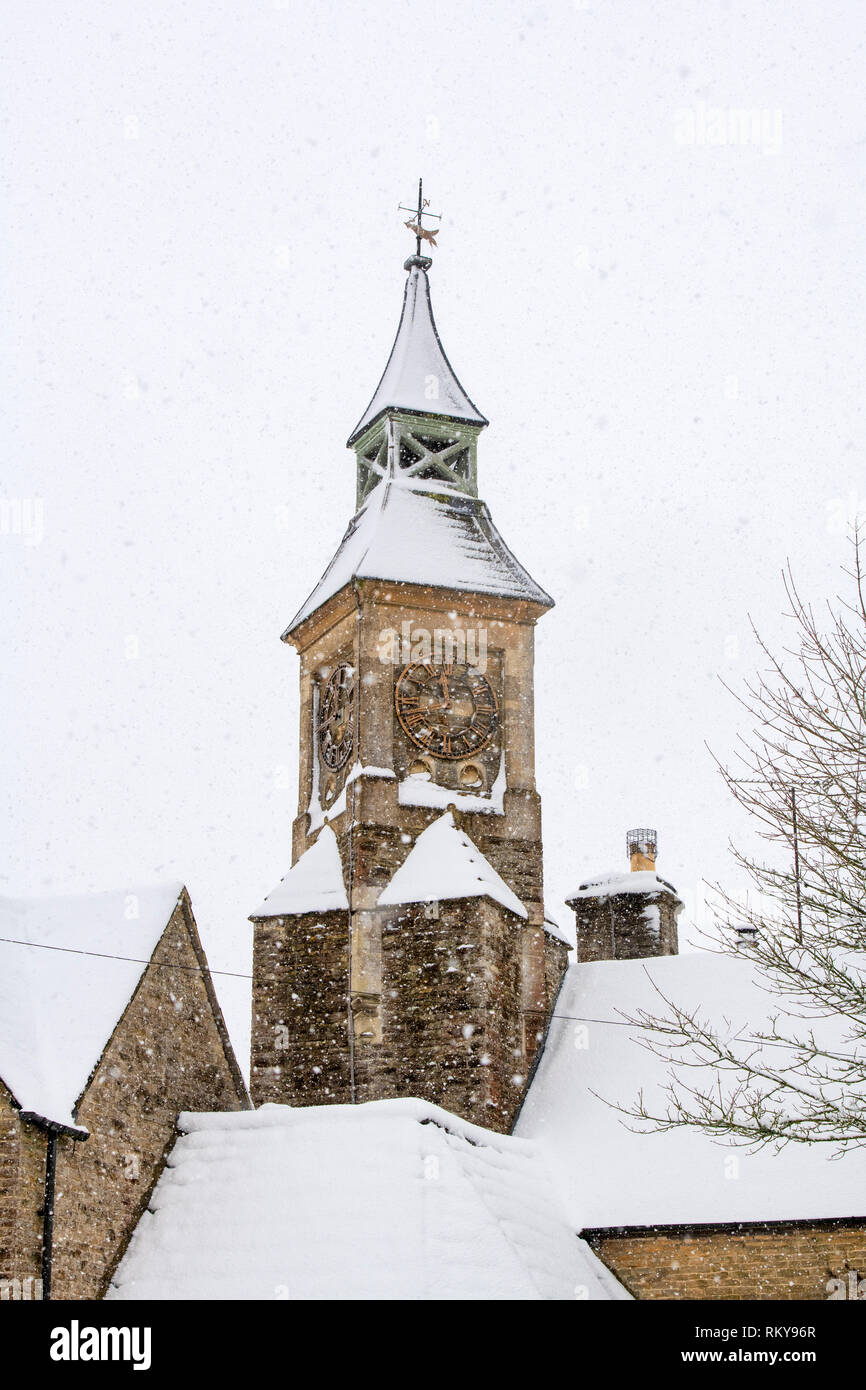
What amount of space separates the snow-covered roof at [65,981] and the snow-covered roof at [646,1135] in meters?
6.45

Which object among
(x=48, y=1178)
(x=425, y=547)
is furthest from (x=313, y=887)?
(x=48, y=1178)

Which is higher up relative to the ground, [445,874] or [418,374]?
[418,374]

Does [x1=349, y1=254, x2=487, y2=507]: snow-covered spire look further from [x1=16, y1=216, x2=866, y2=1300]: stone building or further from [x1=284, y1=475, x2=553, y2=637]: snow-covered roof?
[x1=284, y1=475, x2=553, y2=637]: snow-covered roof

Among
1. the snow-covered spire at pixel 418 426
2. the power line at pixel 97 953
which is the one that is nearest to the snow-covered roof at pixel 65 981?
the power line at pixel 97 953

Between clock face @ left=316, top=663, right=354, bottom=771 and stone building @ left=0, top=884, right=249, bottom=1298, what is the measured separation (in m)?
5.22

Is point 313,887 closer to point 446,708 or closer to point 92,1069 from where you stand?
point 446,708

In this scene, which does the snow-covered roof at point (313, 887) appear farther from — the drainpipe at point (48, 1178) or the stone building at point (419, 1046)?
the drainpipe at point (48, 1178)

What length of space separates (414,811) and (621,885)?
22.4 ft

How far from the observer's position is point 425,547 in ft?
94.5

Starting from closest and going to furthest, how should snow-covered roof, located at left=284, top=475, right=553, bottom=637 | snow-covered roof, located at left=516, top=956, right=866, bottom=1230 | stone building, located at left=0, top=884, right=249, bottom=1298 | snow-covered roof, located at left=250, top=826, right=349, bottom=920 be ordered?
stone building, located at left=0, top=884, right=249, bottom=1298 < snow-covered roof, located at left=516, top=956, right=866, bottom=1230 < snow-covered roof, located at left=250, top=826, right=349, bottom=920 < snow-covered roof, located at left=284, top=475, right=553, bottom=637

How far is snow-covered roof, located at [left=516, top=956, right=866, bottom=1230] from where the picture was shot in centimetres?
2206

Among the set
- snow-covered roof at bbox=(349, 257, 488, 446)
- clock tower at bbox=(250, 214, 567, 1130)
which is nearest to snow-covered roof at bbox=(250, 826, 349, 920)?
clock tower at bbox=(250, 214, 567, 1130)
